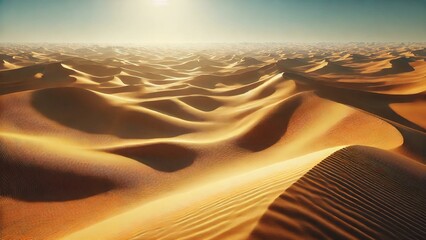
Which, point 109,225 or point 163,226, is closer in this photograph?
point 163,226

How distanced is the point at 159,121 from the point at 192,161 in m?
5.43

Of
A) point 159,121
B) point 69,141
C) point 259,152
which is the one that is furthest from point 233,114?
point 69,141

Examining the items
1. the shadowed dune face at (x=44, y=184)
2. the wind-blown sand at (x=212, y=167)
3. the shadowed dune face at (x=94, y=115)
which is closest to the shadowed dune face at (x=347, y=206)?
the wind-blown sand at (x=212, y=167)

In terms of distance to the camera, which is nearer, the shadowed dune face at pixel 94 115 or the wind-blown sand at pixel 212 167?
the wind-blown sand at pixel 212 167

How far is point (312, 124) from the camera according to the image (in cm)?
1459

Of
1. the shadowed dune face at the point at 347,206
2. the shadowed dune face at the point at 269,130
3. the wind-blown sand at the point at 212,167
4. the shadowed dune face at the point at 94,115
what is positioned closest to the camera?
the shadowed dune face at the point at 347,206

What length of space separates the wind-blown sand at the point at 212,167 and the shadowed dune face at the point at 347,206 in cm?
2

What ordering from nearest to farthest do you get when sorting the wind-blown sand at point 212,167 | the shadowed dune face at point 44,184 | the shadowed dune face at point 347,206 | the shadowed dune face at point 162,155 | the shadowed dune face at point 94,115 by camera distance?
the shadowed dune face at point 347,206 < the wind-blown sand at point 212,167 < the shadowed dune face at point 44,184 < the shadowed dune face at point 162,155 < the shadowed dune face at point 94,115

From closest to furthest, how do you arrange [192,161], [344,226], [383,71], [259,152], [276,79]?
[344,226] < [192,161] < [259,152] < [276,79] < [383,71]

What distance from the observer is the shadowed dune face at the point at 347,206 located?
350cm

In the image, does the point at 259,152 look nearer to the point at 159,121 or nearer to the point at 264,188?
the point at 159,121

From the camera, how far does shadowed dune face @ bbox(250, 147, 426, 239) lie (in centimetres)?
350

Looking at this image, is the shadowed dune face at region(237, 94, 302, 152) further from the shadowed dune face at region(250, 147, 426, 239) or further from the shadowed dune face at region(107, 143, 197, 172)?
the shadowed dune face at region(250, 147, 426, 239)

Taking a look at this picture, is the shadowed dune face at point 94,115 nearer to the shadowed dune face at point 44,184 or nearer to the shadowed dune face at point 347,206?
the shadowed dune face at point 44,184
